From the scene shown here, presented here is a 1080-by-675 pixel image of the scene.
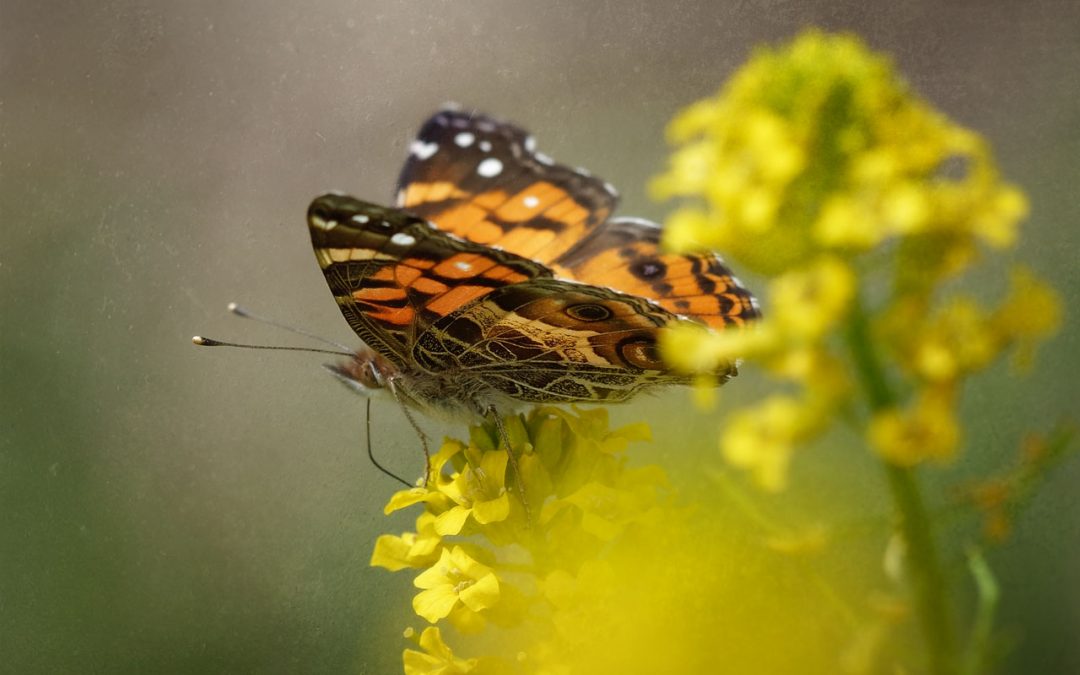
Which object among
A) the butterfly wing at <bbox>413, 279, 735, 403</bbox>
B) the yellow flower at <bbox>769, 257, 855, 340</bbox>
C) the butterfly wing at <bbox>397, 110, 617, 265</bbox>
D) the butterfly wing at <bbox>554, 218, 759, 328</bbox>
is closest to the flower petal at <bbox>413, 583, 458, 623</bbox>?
the butterfly wing at <bbox>413, 279, 735, 403</bbox>

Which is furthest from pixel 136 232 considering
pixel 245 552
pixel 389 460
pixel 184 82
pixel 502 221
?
pixel 502 221

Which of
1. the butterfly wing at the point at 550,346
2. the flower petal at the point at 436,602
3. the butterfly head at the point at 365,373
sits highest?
the butterfly wing at the point at 550,346

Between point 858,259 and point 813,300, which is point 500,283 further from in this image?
point 813,300

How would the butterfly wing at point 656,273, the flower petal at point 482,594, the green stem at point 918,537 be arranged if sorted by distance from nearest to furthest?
the green stem at point 918,537
the flower petal at point 482,594
the butterfly wing at point 656,273

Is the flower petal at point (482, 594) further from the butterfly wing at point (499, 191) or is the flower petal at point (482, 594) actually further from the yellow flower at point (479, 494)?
the butterfly wing at point (499, 191)

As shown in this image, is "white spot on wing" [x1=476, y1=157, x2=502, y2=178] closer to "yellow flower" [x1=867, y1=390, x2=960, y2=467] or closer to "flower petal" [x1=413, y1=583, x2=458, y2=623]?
"flower petal" [x1=413, y1=583, x2=458, y2=623]

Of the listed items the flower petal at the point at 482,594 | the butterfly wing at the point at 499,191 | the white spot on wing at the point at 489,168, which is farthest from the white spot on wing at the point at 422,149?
the flower petal at the point at 482,594

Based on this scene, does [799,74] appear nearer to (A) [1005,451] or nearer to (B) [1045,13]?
(A) [1005,451]
